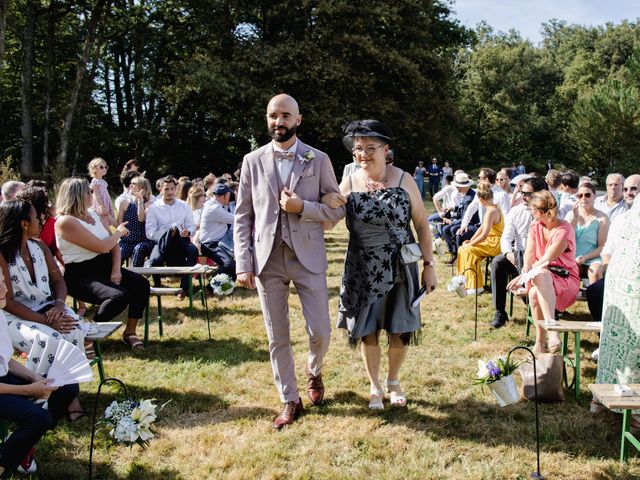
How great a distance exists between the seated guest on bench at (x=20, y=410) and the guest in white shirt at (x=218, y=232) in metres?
4.51

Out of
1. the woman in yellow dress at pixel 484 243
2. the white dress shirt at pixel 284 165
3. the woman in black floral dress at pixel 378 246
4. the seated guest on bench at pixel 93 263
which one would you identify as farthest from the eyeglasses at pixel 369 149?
the woman in yellow dress at pixel 484 243

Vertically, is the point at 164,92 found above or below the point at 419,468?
above

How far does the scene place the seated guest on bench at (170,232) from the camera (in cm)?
756

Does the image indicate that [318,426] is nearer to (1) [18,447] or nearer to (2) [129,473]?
(2) [129,473]

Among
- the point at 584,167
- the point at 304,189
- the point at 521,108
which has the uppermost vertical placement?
the point at 521,108

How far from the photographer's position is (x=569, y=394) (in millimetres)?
4316

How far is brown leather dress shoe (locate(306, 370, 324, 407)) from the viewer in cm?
416

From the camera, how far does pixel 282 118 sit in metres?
3.58

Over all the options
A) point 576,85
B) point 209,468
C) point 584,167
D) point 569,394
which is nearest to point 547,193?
point 569,394

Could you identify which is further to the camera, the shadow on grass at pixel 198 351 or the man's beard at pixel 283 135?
the shadow on grass at pixel 198 351

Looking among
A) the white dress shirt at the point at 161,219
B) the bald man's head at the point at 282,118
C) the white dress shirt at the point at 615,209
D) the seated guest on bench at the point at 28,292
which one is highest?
the bald man's head at the point at 282,118

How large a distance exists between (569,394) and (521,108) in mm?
40327

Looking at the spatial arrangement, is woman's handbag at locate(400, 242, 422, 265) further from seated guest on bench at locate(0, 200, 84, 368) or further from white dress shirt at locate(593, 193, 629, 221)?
white dress shirt at locate(593, 193, 629, 221)

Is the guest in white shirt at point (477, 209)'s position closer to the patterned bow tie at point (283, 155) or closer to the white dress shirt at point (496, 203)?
the white dress shirt at point (496, 203)
